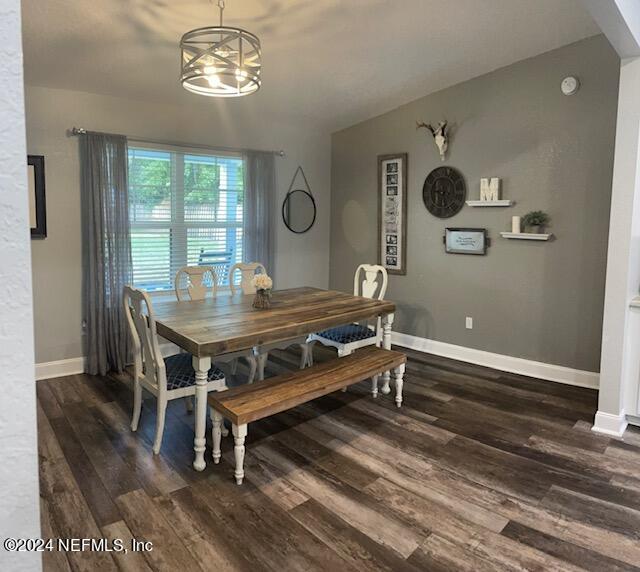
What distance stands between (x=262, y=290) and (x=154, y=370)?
956 millimetres

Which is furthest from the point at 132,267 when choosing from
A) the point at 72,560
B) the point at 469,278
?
the point at 469,278

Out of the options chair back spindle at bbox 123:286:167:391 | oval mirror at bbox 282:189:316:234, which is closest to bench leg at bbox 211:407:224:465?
chair back spindle at bbox 123:286:167:391

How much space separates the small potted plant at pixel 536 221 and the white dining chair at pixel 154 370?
2.87 metres

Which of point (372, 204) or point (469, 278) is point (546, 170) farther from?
point (372, 204)

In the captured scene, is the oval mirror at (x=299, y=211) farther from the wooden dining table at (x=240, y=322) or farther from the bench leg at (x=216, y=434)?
the bench leg at (x=216, y=434)

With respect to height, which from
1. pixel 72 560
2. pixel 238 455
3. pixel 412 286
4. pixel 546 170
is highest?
pixel 546 170

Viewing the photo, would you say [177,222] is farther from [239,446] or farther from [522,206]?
[522,206]

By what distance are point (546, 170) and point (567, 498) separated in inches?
106

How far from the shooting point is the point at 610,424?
124 inches

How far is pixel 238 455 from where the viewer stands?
2.52m

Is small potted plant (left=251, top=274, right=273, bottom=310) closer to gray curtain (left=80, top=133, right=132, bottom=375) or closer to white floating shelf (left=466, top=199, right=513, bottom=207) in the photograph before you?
gray curtain (left=80, top=133, right=132, bottom=375)

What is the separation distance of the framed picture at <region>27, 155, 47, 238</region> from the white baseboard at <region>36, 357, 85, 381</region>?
1.10 meters

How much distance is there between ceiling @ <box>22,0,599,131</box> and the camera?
3.08 metres

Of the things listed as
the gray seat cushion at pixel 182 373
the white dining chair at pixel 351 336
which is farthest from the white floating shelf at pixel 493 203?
the gray seat cushion at pixel 182 373
